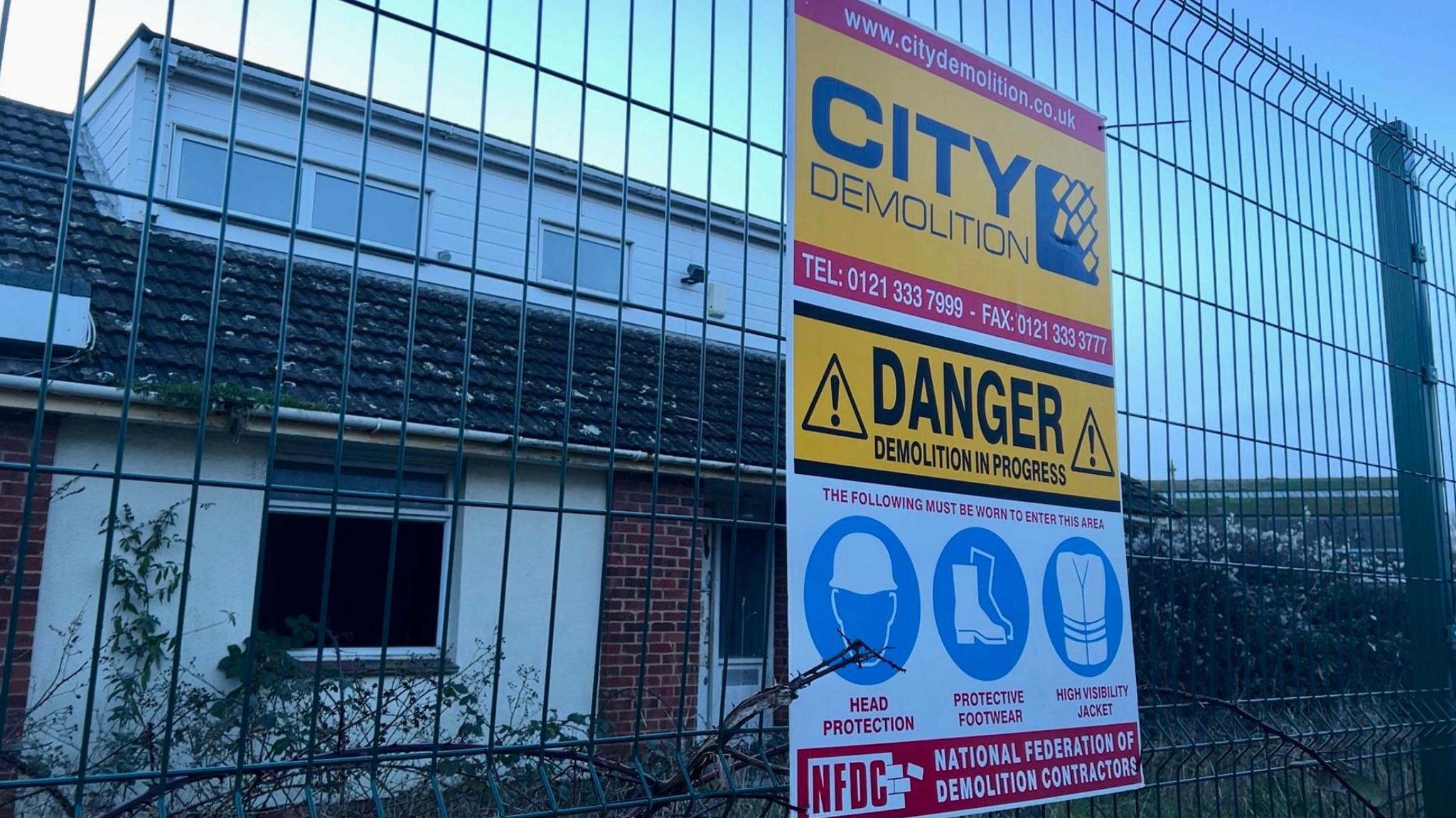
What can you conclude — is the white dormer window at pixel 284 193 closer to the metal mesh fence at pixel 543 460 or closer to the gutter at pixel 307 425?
the metal mesh fence at pixel 543 460

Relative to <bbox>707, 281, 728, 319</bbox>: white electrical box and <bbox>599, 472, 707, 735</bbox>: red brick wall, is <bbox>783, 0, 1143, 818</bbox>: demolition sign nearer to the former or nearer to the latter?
<bbox>599, 472, 707, 735</bbox>: red brick wall

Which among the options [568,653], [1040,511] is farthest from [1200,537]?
[568,653]

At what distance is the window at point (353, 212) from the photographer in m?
8.86

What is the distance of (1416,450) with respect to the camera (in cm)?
507

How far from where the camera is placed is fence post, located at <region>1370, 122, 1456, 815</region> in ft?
16.0

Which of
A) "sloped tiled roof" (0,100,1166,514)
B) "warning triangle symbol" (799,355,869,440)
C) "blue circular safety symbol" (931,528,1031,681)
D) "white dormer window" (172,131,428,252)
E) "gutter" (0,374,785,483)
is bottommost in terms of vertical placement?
"blue circular safety symbol" (931,528,1031,681)

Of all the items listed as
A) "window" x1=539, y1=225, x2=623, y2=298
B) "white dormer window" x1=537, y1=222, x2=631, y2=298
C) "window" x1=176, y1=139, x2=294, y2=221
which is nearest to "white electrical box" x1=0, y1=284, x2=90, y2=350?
"window" x1=176, y1=139, x2=294, y2=221

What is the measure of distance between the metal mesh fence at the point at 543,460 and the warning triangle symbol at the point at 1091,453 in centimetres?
14

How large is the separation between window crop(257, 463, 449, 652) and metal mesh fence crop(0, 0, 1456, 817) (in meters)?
0.04

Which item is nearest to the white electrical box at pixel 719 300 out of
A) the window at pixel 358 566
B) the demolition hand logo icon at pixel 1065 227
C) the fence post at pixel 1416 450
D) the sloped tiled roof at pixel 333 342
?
the sloped tiled roof at pixel 333 342

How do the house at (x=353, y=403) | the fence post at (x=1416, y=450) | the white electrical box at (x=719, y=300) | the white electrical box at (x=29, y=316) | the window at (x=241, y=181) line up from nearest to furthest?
1. the fence post at (x=1416, y=450)
2. the white electrical box at (x=29, y=316)
3. the house at (x=353, y=403)
4. the window at (x=241, y=181)
5. the white electrical box at (x=719, y=300)

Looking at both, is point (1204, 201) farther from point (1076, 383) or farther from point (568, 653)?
point (568, 653)

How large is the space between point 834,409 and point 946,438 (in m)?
0.43

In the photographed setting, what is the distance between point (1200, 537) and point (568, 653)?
4441 mm
